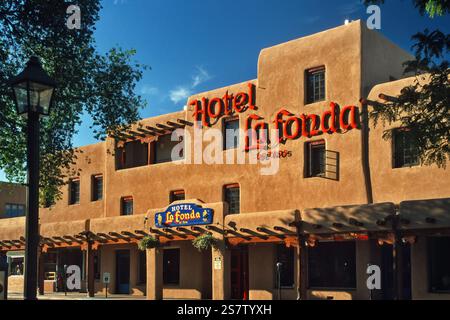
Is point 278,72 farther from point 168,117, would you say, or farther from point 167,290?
point 167,290

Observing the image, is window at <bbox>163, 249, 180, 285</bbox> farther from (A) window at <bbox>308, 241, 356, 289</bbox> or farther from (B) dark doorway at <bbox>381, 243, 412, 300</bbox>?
(B) dark doorway at <bbox>381, 243, 412, 300</bbox>

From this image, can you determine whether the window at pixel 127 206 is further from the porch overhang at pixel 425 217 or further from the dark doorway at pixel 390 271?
the porch overhang at pixel 425 217

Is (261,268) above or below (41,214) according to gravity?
below

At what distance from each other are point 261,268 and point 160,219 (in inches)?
216

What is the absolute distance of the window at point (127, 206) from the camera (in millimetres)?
36812

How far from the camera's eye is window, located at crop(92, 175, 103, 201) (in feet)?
129

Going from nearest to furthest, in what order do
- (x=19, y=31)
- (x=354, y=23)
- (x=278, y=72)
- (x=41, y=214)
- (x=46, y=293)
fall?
(x=19, y=31) < (x=354, y=23) < (x=278, y=72) < (x=46, y=293) < (x=41, y=214)

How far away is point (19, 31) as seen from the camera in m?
20.6

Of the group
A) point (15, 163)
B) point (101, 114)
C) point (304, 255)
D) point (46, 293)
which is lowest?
point (46, 293)

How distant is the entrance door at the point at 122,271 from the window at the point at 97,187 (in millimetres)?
4323

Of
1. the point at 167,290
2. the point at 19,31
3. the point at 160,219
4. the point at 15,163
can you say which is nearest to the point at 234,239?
the point at 160,219

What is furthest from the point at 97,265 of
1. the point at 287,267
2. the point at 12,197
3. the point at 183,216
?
the point at 12,197

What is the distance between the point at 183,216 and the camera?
97.7 feet

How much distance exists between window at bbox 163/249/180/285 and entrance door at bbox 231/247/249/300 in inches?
147
